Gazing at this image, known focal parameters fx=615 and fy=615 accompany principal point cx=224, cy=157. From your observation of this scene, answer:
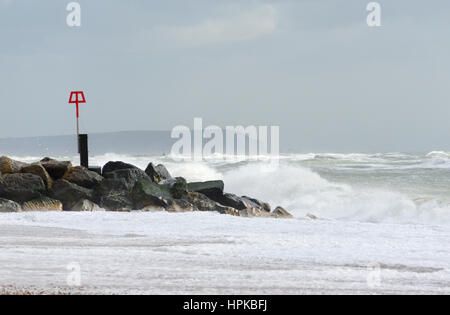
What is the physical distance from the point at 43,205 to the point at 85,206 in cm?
82

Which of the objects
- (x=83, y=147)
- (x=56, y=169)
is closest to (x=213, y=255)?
(x=56, y=169)

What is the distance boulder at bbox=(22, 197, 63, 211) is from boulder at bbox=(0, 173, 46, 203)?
27 centimetres

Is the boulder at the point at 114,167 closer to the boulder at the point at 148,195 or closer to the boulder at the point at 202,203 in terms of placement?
the boulder at the point at 148,195

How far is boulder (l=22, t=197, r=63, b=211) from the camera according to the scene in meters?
12.1

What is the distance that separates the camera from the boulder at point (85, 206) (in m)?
12.2

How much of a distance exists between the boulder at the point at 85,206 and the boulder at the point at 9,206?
1069mm

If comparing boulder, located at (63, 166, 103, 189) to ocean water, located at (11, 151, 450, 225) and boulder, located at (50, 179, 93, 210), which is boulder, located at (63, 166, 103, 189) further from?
ocean water, located at (11, 151, 450, 225)

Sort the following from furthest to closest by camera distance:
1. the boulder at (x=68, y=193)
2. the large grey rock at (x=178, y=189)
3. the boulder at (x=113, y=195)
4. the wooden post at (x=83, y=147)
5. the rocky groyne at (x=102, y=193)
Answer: the wooden post at (x=83, y=147), the large grey rock at (x=178, y=189), the boulder at (x=113, y=195), the boulder at (x=68, y=193), the rocky groyne at (x=102, y=193)

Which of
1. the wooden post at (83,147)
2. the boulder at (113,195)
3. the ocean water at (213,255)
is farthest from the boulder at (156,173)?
the ocean water at (213,255)

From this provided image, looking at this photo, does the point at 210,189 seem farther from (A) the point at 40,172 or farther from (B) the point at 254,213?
(A) the point at 40,172

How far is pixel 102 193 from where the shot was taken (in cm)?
1313
